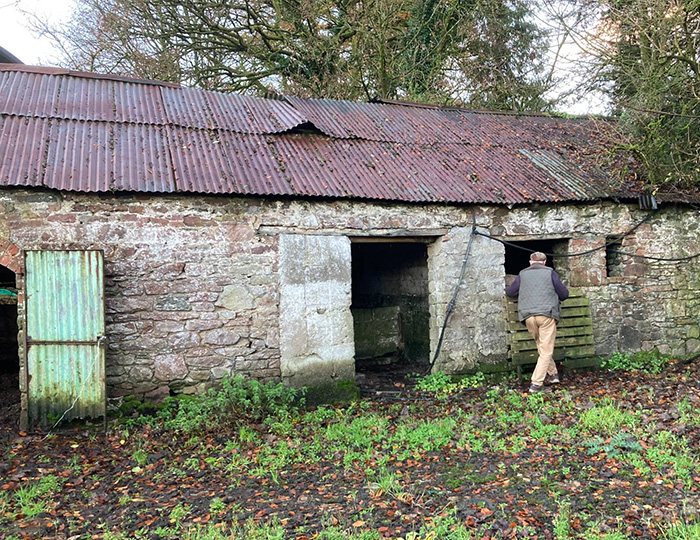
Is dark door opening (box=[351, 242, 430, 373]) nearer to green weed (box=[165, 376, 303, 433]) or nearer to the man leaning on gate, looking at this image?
the man leaning on gate

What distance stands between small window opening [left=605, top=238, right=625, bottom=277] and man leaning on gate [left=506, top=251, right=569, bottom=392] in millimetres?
1869

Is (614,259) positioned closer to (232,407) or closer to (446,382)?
(446,382)

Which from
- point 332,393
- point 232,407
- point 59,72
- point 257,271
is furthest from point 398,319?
point 59,72

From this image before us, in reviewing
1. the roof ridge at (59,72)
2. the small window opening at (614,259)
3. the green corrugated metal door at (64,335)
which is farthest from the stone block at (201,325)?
the small window opening at (614,259)

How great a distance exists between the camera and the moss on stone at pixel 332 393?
6848 millimetres

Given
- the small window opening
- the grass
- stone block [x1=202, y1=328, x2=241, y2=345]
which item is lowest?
the grass

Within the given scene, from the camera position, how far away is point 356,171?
7.55m

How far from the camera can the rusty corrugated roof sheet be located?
6414mm

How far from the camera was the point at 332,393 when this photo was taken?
6969 mm

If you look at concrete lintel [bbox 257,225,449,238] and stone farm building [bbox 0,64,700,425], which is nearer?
stone farm building [bbox 0,64,700,425]

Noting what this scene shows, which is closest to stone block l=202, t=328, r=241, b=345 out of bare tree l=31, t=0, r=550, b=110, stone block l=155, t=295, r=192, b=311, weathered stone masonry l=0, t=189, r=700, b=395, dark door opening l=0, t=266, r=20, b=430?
weathered stone masonry l=0, t=189, r=700, b=395

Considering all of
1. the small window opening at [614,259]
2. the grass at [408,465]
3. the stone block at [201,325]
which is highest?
the small window opening at [614,259]

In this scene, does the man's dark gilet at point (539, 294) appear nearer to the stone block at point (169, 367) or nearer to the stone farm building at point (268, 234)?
the stone farm building at point (268, 234)

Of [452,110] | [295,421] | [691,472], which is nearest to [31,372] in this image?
[295,421]
